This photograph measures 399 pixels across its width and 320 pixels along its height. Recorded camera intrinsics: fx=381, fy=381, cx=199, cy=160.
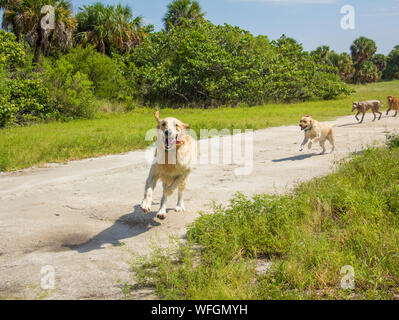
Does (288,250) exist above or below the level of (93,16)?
below

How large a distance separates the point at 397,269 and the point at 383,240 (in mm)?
534

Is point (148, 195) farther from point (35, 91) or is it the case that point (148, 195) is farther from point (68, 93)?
point (68, 93)

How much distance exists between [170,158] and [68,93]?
717 inches

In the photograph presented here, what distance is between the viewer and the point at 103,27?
3584cm

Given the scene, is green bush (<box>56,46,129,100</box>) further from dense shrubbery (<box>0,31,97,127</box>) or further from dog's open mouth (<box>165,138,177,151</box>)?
dog's open mouth (<box>165,138,177,151</box>)

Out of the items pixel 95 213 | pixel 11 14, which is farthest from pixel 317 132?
pixel 11 14

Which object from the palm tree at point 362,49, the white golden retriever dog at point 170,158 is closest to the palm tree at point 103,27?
the white golden retriever dog at point 170,158

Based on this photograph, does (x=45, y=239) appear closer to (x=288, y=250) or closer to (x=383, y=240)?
(x=288, y=250)

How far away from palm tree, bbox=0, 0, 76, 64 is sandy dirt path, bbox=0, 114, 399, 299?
759 inches

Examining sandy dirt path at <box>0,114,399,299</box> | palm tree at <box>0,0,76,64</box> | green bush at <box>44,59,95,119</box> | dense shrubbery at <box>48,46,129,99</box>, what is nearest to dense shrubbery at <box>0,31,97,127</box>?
green bush at <box>44,59,95,119</box>
